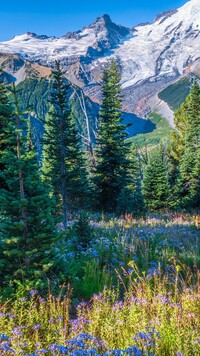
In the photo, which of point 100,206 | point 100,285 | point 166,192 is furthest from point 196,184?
point 100,285

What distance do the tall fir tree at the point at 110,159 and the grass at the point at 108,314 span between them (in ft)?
54.4

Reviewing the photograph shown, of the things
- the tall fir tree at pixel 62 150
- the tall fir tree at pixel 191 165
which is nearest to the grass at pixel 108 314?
the tall fir tree at pixel 62 150

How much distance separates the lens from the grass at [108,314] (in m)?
3.15

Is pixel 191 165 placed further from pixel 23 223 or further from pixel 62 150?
pixel 23 223

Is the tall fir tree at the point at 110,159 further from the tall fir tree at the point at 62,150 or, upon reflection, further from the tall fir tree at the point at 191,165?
the tall fir tree at the point at 191,165

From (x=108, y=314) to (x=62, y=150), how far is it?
488 inches

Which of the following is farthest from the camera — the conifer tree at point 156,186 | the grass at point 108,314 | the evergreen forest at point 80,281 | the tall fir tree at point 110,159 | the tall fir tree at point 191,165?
the conifer tree at point 156,186

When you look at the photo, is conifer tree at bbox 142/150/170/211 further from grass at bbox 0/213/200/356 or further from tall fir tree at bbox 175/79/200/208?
grass at bbox 0/213/200/356

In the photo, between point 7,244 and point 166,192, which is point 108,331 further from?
point 166,192

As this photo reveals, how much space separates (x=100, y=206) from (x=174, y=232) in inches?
619

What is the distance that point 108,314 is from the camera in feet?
14.4

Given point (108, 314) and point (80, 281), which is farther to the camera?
point (80, 281)

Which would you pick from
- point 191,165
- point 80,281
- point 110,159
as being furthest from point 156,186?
point 80,281

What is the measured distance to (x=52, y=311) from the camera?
4551 millimetres
